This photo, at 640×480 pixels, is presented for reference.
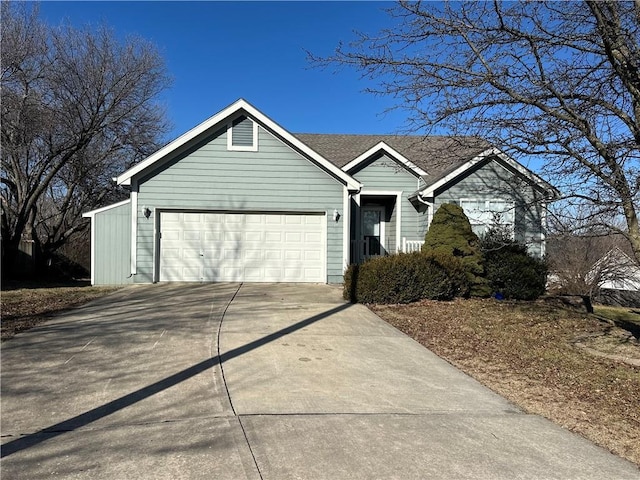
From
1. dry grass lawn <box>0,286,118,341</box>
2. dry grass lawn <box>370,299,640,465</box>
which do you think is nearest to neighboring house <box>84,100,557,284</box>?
dry grass lawn <box>0,286,118,341</box>

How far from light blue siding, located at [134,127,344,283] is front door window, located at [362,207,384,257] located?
311 centimetres

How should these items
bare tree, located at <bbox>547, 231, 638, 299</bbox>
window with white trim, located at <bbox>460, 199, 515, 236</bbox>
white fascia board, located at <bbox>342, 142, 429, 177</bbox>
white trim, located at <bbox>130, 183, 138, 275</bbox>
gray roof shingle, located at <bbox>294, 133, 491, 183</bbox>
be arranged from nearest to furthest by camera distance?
white trim, located at <bbox>130, 183, 138, 275</bbox> → window with white trim, located at <bbox>460, 199, 515, 236</bbox> → gray roof shingle, located at <bbox>294, 133, 491, 183</bbox> → white fascia board, located at <bbox>342, 142, 429, 177</bbox> → bare tree, located at <bbox>547, 231, 638, 299</bbox>

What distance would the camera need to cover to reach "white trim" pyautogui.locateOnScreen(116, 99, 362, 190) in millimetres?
13312

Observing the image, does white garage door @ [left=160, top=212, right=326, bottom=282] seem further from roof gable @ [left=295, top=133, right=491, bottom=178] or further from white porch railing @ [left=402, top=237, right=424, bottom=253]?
roof gable @ [left=295, top=133, right=491, bottom=178]

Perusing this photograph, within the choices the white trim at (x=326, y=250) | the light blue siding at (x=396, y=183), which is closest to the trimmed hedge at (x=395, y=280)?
the white trim at (x=326, y=250)

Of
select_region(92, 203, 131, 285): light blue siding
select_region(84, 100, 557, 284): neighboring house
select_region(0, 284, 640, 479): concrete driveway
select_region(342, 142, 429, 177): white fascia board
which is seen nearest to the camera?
select_region(0, 284, 640, 479): concrete driveway

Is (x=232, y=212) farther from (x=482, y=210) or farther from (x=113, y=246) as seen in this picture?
(x=482, y=210)

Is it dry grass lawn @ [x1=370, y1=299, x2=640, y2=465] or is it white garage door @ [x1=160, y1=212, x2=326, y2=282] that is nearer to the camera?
dry grass lawn @ [x1=370, y1=299, x2=640, y2=465]

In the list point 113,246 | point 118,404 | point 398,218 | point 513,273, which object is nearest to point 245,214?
point 113,246

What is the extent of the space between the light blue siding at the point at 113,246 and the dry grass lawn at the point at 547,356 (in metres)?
7.77

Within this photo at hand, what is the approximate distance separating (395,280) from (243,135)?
21.3 ft

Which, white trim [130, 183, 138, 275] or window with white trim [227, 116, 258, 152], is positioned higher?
window with white trim [227, 116, 258, 152]

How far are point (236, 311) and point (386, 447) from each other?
A: 601cm

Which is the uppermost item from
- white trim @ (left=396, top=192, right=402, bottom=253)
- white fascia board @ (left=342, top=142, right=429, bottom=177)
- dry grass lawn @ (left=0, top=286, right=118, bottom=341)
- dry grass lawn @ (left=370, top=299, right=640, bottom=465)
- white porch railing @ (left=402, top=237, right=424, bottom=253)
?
white fascia board @ (left=342, top=142, right=429, bottom=177)
